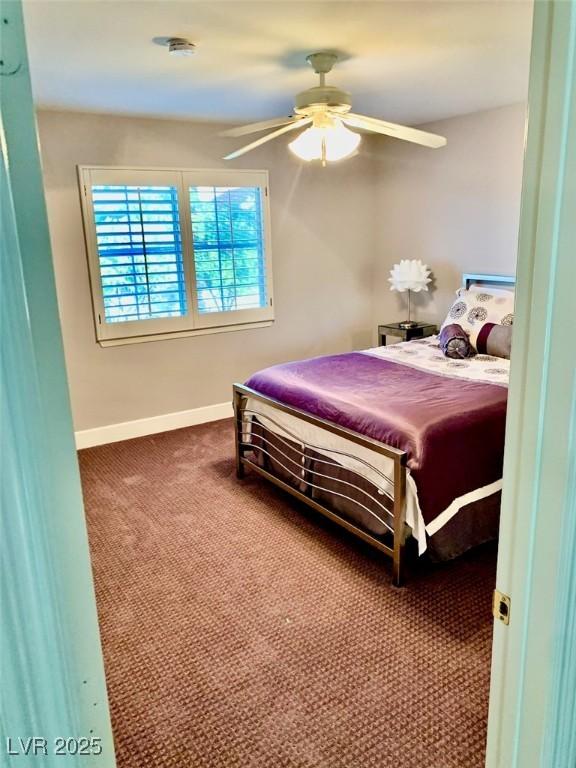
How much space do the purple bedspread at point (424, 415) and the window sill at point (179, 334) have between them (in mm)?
1351

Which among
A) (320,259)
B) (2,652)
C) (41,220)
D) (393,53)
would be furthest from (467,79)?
(2,652)

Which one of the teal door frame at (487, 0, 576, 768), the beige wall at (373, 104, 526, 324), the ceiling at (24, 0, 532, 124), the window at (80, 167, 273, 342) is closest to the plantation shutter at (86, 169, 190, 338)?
the window at (80, 167, 273, 342)

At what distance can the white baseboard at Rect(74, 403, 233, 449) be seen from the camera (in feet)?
14.8

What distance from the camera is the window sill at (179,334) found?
4.45m

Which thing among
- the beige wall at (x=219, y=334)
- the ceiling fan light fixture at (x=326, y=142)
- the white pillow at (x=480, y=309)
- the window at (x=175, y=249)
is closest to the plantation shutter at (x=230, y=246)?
the window at (x=175, y=249)

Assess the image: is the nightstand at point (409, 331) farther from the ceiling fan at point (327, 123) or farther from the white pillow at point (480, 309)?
the ceiling fan at point (327, 123)

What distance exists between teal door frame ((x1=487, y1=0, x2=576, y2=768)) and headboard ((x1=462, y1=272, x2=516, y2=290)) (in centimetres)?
378

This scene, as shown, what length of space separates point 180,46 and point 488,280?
3.03 meters

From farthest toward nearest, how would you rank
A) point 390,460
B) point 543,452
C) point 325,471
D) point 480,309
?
point 480,309 → point 325,471 → point 390,460 → point 543,452

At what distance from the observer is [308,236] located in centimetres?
521

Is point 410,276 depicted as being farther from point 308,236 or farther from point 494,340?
point 494,340

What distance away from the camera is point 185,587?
108 inches

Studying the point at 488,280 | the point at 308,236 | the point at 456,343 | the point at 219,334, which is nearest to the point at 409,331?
the point at 488,280

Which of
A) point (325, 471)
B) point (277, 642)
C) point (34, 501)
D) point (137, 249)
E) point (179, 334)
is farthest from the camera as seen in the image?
point (179, 334)
